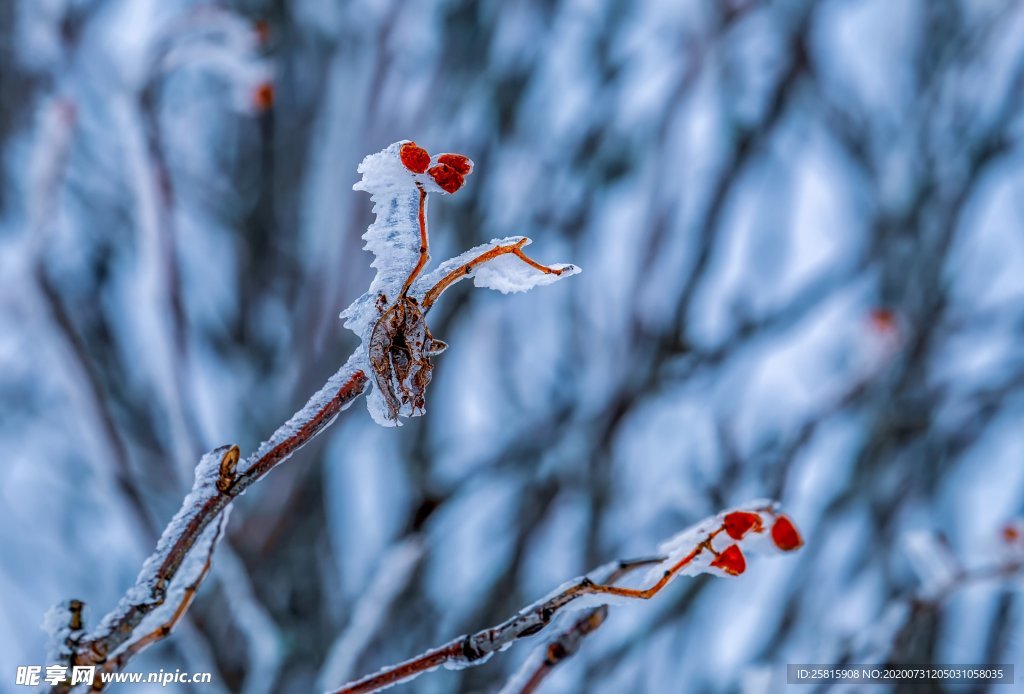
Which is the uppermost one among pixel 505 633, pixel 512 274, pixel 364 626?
pixel 364 626

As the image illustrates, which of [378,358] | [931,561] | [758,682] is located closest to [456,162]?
[378,358]

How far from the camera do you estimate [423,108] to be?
87.5 inches

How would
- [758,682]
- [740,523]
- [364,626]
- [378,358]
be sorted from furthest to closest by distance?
[364,626]
[758,682]
[740,523]
[378,358]

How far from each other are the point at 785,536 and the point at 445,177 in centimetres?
44

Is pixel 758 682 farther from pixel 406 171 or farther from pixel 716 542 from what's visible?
pixel 406 171

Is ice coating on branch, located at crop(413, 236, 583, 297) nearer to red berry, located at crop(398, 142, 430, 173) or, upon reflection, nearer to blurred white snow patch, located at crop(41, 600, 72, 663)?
red berry, located at crop(398, 142, 430, 173)

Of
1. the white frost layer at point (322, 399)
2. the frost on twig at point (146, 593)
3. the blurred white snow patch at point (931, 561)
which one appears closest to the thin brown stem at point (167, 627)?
the frost on twig at point (146, 593)

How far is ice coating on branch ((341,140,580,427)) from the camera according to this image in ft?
1.87

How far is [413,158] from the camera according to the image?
1.92ft

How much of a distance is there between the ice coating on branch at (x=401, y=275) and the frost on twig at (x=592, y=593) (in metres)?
0.19

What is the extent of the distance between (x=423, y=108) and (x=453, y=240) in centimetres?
38

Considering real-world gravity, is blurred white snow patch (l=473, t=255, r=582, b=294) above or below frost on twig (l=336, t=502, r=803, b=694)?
above

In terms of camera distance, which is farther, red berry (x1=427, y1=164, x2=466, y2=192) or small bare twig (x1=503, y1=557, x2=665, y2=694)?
small bare twig (x1=503, y1=557, x2=665, y2=694)

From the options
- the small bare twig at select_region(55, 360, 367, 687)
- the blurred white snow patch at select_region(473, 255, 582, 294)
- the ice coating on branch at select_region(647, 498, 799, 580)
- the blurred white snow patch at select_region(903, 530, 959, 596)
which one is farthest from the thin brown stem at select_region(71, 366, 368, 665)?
the blurred white snow patch at select_region(903, 530, 959, 596)
